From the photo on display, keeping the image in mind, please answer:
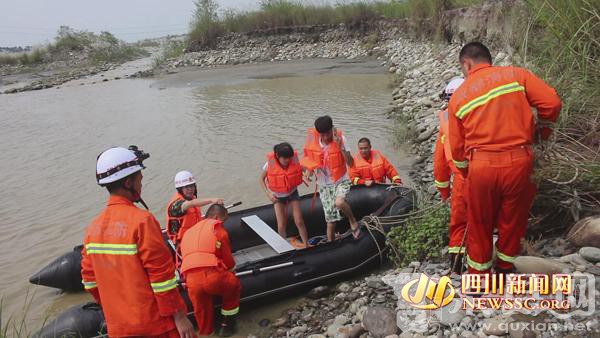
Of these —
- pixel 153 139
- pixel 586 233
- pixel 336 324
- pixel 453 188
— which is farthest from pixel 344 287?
pixel 153 139

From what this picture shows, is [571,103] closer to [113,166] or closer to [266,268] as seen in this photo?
[266,268]

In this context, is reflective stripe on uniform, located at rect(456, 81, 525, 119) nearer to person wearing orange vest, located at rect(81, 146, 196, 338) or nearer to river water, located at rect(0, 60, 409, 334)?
person wearing orange vest, located at rect(81, 146, 196, 338)

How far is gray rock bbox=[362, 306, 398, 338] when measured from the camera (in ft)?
9.43

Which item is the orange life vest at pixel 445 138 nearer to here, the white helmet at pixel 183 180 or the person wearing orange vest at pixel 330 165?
the person wearing orange vest at pixel 330 165

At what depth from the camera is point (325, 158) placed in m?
4.54

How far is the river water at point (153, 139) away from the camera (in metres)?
6.04

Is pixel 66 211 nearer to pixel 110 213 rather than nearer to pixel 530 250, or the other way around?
pixel 110 213

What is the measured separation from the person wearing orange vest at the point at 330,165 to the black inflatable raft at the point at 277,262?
0.85 feet

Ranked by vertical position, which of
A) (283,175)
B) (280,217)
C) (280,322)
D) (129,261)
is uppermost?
(129,261)

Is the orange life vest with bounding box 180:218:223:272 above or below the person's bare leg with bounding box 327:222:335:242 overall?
above

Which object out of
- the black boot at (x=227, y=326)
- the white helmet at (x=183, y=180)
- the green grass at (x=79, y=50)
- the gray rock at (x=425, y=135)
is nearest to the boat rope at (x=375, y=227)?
the black boot at (x=227, y=326)

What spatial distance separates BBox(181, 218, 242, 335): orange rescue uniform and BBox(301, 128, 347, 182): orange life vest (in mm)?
1279

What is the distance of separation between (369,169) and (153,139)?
7.26 m

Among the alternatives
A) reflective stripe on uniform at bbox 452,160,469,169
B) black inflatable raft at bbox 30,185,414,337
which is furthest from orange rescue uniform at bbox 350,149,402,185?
reflective stripe on uniform at bbox 452,160,469,169
